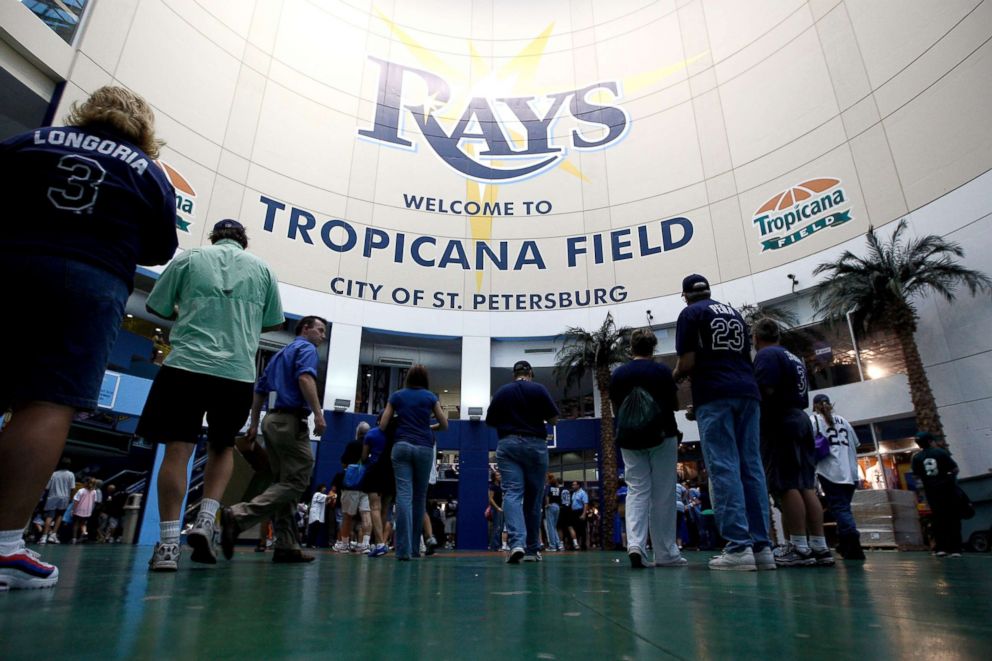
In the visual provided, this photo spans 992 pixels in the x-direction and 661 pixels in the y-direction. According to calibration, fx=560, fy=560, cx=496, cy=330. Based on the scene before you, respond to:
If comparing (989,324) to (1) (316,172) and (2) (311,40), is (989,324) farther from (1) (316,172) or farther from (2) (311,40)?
(2) (311,40)

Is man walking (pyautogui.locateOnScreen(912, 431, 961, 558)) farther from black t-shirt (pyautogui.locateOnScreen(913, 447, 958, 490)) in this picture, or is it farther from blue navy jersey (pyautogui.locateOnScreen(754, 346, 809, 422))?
blue navy jersey (pyautogui.locateOnScreen(754, 346, 809, 422))

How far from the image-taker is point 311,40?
2139cm

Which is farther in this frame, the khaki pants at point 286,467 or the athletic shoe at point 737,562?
the khaki pants at point 286,467

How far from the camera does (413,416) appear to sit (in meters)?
5.47

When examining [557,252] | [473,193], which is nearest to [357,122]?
[473,193]

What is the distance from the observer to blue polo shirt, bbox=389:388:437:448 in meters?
5.41

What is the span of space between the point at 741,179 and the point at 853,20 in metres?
5.42

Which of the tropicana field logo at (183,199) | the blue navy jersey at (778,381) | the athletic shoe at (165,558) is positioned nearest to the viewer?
the athletic shoe at (165,558)

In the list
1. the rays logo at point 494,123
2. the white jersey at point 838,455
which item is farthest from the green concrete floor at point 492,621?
the rays logo at point 494,123

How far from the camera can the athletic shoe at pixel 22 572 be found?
192 cm

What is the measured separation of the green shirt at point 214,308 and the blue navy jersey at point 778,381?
3.73 m

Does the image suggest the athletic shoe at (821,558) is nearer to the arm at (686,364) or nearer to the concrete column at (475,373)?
the arm at (686,364)

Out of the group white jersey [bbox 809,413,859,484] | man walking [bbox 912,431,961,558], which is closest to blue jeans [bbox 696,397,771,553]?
white jersey [bbox 809,413,859,484]

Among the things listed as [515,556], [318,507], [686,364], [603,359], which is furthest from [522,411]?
[603,359]
